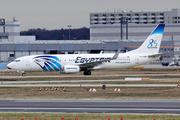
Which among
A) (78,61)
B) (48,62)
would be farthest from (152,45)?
(48,62)

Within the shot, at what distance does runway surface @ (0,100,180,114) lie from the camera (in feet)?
76.4

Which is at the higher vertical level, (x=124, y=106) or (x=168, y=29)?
(x=168, y=29)

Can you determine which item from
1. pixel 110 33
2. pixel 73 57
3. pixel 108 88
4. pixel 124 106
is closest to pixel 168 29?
pixel 110 33

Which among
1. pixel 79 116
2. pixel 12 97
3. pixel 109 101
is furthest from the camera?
pixel 12 97

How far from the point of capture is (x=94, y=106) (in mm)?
25297

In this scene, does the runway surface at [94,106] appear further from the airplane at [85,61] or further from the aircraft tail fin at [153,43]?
the aircraft tail fin at [153,43]

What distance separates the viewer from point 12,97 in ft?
102

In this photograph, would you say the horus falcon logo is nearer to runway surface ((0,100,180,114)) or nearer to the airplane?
the airplane

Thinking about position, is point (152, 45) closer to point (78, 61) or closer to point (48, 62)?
point (78, 61)

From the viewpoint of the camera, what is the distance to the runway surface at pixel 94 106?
2330 cm

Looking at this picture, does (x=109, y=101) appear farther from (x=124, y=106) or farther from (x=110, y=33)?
(x=110, y=33)

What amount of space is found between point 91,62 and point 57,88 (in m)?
18.8

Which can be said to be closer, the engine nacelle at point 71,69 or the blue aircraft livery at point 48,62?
the engine nacelle at point 71,69

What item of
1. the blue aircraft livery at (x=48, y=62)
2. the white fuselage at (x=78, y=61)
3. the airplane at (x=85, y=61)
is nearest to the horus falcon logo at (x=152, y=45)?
the airplane at (x=85, y=61)
